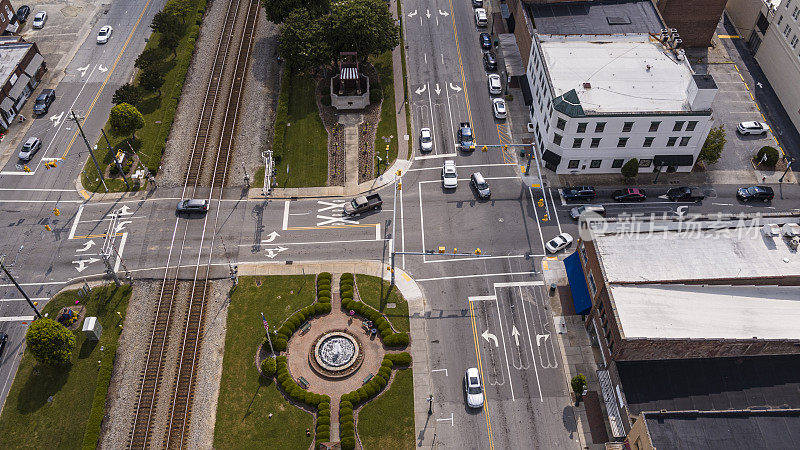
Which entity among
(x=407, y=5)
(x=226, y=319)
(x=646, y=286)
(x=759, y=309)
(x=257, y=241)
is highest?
(x=407, y=5)

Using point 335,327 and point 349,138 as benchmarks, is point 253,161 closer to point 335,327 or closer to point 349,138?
point 349,138

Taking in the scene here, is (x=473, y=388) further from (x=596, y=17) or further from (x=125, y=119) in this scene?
(x=596, y=17)

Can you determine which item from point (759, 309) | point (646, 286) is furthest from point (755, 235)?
point (646, 286)

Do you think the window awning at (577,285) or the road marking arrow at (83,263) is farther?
the road marking arrow at (83,263)

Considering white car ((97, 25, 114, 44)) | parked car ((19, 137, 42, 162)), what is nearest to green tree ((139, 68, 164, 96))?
white car ((97, 25, 114, 44))

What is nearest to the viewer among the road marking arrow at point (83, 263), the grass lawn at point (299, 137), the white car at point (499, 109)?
the road marking arrow at point (83, 263)

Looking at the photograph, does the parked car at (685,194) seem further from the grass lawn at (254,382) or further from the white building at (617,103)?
the grass lawn at (254,382)

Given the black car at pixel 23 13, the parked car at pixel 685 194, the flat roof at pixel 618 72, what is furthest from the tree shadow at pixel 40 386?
the parked car at pixel 685 194
